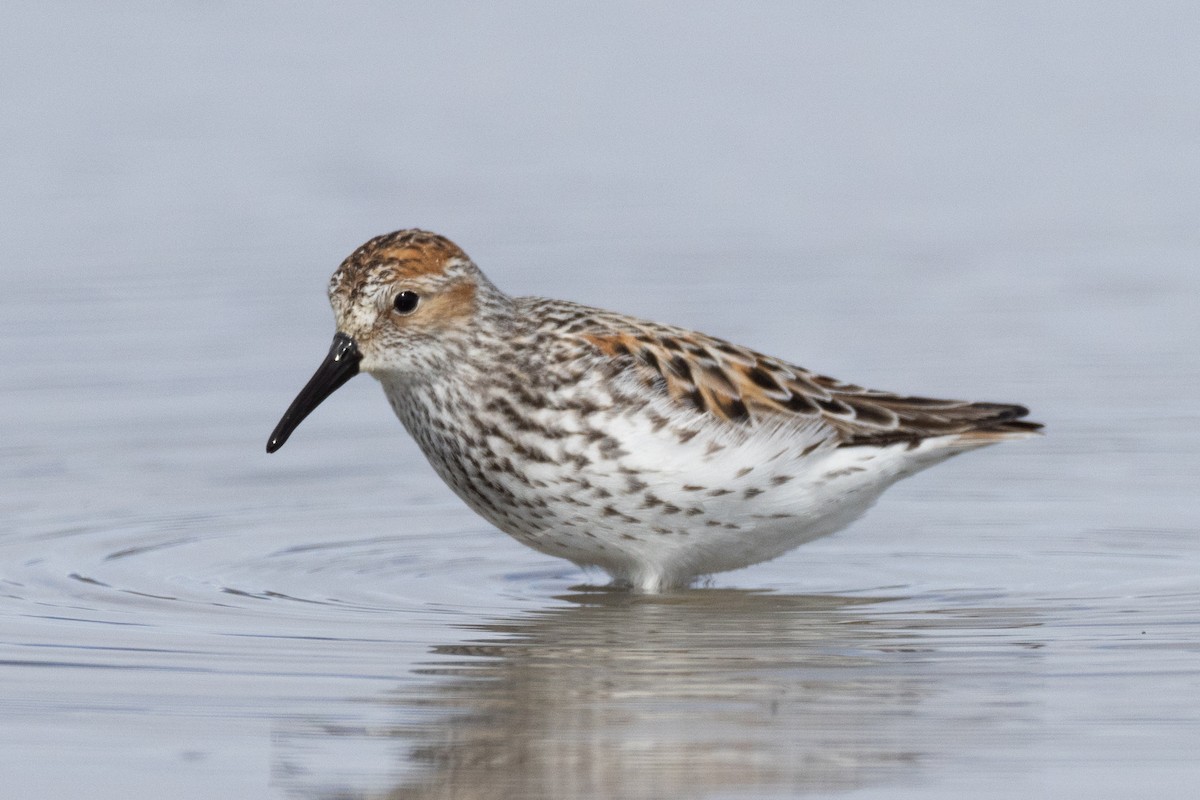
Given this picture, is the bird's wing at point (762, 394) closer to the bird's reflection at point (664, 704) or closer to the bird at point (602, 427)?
the bird at point (602, 427)

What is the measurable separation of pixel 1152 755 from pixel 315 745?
2541 millimetres

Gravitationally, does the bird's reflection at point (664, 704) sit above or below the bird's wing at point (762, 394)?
below

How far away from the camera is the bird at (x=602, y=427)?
9.17 meters

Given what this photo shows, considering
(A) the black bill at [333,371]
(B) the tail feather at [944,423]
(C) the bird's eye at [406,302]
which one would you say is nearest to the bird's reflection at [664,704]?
(B) the tail feather at [944,423]

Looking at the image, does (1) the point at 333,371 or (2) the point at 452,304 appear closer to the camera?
(1) the point at 333,371

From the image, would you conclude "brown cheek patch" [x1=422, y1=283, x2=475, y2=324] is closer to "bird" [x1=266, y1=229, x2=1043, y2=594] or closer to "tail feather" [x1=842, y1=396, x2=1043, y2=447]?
"bird" [x1=266, y1=229, x2=1043, y2=594]

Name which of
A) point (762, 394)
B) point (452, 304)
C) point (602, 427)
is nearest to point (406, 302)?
point (452, 304)

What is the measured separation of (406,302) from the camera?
941cm

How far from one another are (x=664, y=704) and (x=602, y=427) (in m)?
1.85

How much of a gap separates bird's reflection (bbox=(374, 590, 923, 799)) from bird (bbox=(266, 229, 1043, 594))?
0.35m

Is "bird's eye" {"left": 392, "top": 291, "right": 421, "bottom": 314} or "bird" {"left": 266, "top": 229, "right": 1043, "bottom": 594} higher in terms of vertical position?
"bird's eye" {"left": 392, "top": 291, "right": 421, "bottom": 314}

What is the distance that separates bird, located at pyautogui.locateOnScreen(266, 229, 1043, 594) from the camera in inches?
361

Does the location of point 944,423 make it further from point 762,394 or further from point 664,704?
point 664,704

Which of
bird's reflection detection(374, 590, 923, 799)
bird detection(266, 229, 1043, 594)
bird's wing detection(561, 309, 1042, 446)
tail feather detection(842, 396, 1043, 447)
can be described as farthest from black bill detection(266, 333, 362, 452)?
tail feather detection(842, 396, 1043, 447)
